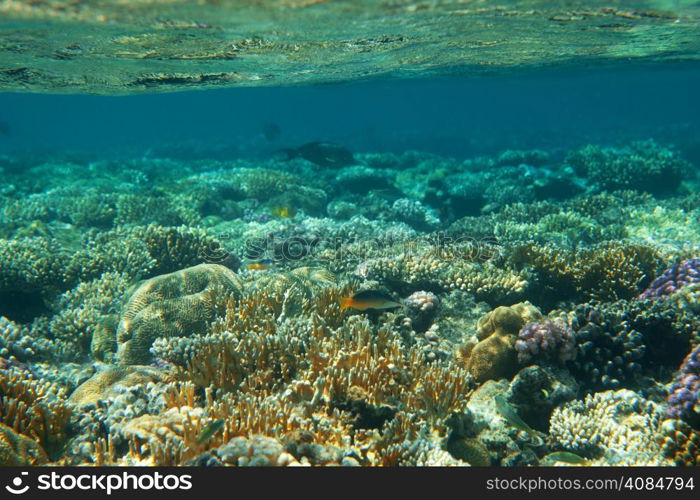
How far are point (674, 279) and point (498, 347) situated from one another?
3399 millimetres

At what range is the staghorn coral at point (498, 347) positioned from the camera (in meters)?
4.99

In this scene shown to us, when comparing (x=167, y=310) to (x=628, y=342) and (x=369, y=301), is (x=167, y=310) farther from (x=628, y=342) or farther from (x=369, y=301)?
(x=628, y=342)

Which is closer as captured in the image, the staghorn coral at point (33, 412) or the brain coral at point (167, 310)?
the staghorn coral at point (33, 412)

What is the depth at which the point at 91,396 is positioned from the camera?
4.54m

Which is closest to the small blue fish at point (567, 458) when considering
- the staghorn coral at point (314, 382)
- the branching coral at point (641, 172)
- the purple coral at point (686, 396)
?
the staghorn coral at point (314, 382)

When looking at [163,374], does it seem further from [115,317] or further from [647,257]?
[647,257]

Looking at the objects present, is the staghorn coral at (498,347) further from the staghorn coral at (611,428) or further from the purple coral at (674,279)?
the purple coral at (674,279)

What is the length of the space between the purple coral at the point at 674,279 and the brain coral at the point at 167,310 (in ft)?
21.7

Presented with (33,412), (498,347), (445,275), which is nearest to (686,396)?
(498,347)

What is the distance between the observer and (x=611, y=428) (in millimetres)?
4008

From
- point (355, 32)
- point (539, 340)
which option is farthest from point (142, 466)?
→ point (355, 32)

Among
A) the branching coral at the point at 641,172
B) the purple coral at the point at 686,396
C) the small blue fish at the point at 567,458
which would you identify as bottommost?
the branching coral at the point at 641,172
